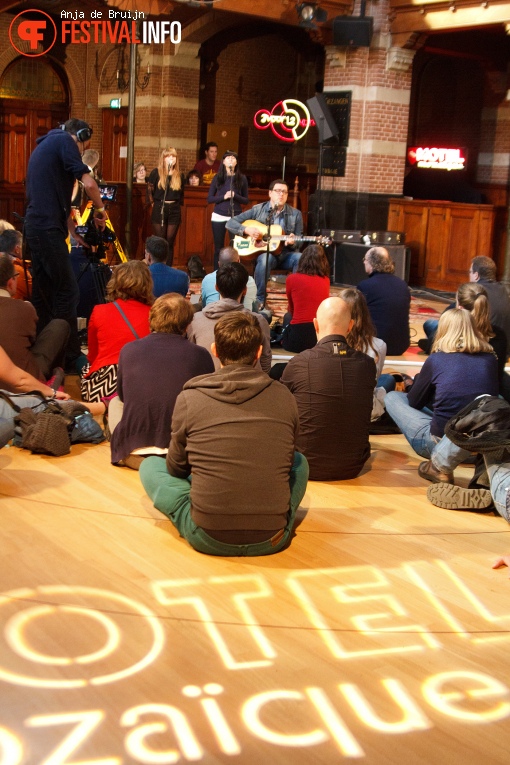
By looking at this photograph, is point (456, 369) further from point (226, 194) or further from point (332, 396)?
point (226, 194)

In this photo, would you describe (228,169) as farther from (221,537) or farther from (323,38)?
(221,537)

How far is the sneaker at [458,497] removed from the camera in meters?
4.13

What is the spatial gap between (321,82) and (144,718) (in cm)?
1514

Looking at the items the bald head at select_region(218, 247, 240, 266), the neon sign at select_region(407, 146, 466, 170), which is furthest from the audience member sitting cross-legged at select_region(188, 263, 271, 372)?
the neon sign at select_region(407, 146, 466, 170)

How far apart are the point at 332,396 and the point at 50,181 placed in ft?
8.45

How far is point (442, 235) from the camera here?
41.1 feet

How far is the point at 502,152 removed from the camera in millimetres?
14141

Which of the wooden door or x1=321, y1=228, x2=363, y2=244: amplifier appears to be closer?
x1=321, y1=228, x2=363, y2=244: amplifier

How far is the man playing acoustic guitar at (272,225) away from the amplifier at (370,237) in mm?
2943

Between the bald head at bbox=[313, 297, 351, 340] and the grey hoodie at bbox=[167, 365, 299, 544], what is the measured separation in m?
1.04

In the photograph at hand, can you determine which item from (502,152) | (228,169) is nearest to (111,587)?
(228,169)

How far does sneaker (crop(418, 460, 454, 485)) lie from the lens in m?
4.45

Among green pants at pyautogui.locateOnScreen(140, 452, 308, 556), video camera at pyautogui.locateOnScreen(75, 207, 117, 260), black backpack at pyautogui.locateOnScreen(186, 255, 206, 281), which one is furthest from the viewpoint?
black backpack at pyautogui.locateOnScreen(186, 255, 206, 281)

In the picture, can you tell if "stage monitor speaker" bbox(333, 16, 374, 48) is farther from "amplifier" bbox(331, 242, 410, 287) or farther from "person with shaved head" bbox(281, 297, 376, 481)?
"person with shaved head" bbox(281, 297, 376, 481)
